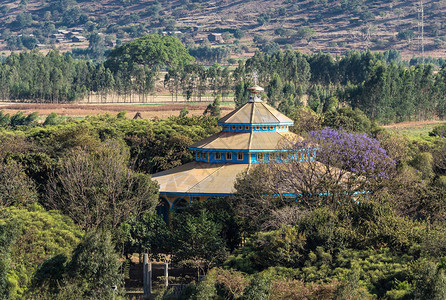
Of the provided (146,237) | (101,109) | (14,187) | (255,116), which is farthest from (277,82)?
(146,237)

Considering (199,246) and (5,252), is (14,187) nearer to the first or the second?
(5,252)

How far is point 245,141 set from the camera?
5062 centimetres

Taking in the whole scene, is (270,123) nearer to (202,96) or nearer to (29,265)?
(29,265)

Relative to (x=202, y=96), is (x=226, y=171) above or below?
above

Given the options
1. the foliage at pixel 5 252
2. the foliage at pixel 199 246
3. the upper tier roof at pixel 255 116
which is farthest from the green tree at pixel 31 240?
the upper tier roof at pixel 255 116

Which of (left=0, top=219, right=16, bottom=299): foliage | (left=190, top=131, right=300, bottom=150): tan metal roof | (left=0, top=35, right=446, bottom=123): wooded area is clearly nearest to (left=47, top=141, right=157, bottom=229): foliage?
(left=190, top=131, right=300, bottom=150): tan metal roof

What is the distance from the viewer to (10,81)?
12988 centimetres

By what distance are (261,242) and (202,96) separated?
103033 millimetres

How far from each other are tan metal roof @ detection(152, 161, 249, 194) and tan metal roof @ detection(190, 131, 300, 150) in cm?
115

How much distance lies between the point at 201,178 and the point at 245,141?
4.09m

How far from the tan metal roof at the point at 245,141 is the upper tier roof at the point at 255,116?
0.78 m

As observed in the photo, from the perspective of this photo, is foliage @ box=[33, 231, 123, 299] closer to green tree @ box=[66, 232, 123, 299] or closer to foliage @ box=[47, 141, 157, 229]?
green tree @ box=[66, 232, 123, 299]

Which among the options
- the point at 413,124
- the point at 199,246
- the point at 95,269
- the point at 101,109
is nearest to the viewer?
the point at 95,269

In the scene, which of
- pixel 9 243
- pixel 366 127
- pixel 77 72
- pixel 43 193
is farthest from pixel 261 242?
pixel 77 72
